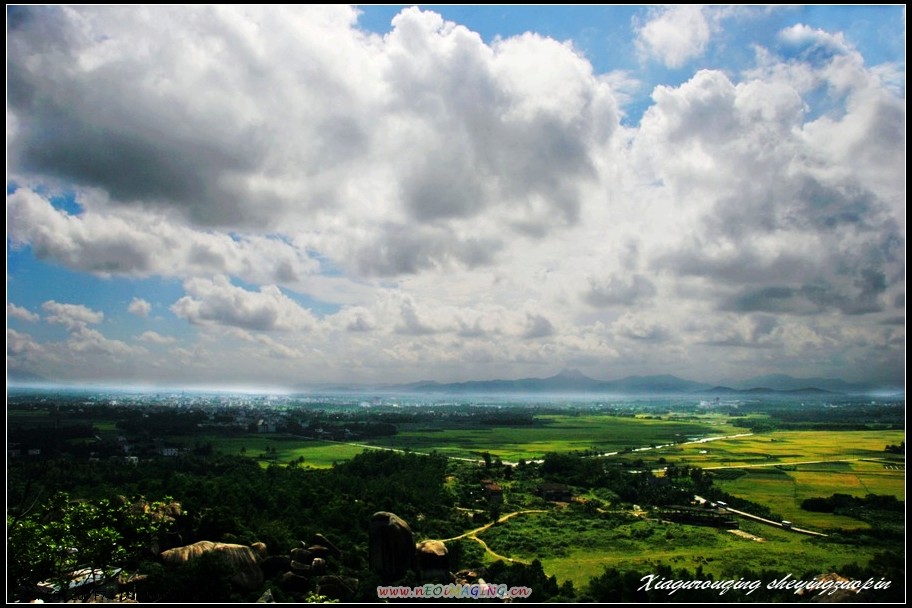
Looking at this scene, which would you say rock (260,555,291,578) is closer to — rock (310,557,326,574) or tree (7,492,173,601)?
rock (310,557,326,574)

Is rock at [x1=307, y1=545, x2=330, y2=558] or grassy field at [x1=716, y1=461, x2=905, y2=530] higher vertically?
rock at [x1=307, y1=545, x2=330, y2=558]

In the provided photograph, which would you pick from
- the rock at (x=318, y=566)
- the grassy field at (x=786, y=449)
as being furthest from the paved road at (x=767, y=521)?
the rock at (x=318, y=566)

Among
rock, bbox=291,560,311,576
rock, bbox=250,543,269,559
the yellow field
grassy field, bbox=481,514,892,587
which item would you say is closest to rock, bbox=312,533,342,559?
rock, bbox=291,560,311,576

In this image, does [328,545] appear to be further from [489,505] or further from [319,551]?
[489,505]

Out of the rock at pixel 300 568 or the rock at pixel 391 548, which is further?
the rock at pixel 391 548

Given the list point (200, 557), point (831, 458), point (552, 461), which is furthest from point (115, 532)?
point (831, 458)

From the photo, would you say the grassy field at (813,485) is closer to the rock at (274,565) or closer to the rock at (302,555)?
the rock at (302,555)
